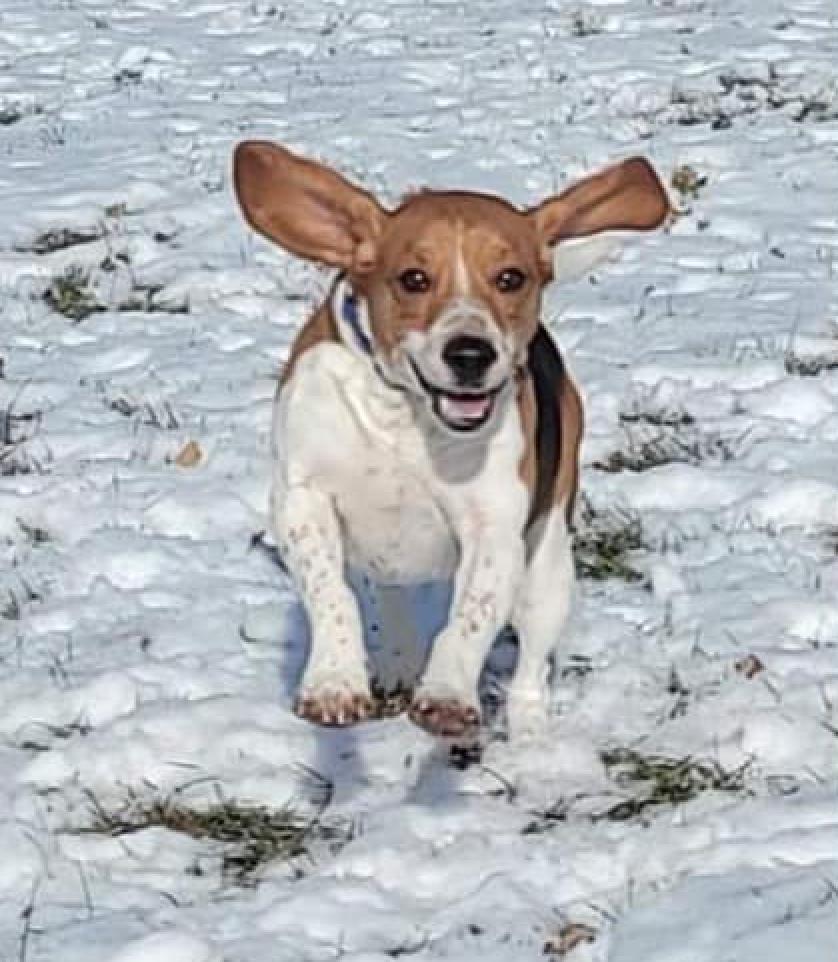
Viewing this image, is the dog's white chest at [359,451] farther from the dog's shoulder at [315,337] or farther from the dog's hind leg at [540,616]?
the dog's hind leg at [540,616]

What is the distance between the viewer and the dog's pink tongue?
4379 mm

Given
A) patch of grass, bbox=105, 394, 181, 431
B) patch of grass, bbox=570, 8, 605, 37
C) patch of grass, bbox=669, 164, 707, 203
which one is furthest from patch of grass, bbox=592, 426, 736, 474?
patch of grass, bbox=570, 8, 605, 37

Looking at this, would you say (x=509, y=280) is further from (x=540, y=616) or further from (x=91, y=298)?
(x=91, y=298)

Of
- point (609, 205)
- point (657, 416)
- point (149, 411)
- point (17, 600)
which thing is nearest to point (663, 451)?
point (657, 416)

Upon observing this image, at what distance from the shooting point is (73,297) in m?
8.38

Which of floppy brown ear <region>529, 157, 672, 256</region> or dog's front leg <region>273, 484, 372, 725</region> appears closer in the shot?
dog's front leg <region>273, 484, 372, 725</region>

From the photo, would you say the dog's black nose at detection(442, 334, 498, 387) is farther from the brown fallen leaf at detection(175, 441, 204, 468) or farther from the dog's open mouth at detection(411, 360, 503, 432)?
the brown fallen leaf at detection(175, 441, 204, 468)

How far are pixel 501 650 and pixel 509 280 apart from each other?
1.42 meters

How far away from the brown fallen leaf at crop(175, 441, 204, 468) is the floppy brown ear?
216 cm

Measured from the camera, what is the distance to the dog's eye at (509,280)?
449 centimetres

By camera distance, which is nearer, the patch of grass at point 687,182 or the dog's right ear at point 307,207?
the dog's right ear at point 307,207

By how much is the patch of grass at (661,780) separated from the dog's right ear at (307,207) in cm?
110

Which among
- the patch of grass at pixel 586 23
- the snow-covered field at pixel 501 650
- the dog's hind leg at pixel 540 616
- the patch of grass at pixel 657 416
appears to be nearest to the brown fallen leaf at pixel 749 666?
the snow-covered field at pixel 501 650

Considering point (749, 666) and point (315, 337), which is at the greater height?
point (315, 337)
